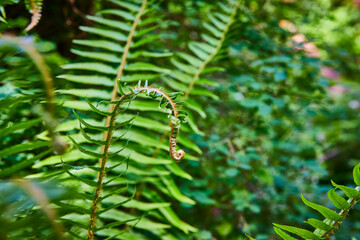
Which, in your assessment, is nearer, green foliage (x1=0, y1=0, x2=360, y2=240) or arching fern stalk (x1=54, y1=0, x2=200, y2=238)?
green foliage (x1=0, y1=0, x2=360, y2=240)

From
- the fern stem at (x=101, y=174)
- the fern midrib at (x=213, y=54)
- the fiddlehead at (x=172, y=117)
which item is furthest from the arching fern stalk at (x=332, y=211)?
the fern midrib at (x=213, y=54)

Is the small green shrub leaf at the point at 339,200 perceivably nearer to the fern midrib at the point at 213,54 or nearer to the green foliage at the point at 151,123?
the green foliage at the point at 151,123

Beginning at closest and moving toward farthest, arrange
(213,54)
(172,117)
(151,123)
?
(172,117) → (151,123) → (213,54)

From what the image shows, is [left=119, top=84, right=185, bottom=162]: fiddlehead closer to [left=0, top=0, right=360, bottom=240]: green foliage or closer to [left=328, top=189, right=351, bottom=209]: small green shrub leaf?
[left=0, top=0, right=360, bottom=240]: green foliage

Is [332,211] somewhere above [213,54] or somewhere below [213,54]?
below

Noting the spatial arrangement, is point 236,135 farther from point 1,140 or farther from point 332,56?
point 1,140

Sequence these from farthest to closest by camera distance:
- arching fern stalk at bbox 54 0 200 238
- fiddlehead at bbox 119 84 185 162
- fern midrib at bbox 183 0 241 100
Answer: fern midrib at bbox 183 0 241 100
arching fern stalk at bbox 54 0 200 238
fiddlehead at bbox 119 84 185 162

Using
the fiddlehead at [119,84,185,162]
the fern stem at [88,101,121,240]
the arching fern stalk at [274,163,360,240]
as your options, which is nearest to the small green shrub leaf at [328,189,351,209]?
the arching fern stalk at [274,163,360,240]

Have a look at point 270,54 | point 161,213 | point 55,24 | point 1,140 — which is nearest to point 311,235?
point 161,213

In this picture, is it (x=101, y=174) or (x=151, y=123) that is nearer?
(x=101, y=174)

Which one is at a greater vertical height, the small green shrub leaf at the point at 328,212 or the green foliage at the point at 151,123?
the green foliage at the point at 151,123

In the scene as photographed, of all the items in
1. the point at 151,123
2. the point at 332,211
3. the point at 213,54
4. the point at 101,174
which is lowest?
the point at 332,211

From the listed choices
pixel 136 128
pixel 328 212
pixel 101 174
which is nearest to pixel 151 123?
pixel 136 128

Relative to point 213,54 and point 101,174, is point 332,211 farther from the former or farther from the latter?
point 213,54
